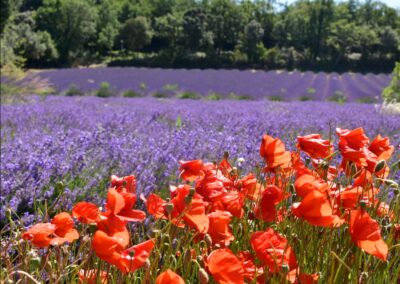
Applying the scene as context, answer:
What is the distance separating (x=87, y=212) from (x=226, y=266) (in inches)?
11.8

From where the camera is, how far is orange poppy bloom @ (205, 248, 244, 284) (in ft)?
3.19

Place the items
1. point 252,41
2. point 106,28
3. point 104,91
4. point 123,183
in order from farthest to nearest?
1. point 106,28
2. point 252,41
3. point 104,91
4. point 123,183

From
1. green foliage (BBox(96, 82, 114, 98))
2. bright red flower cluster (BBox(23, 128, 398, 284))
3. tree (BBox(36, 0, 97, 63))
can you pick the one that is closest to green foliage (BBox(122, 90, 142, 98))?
green foliage (BBox(96, 82, 114, 98))

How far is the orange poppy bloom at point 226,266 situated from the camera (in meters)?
0.97

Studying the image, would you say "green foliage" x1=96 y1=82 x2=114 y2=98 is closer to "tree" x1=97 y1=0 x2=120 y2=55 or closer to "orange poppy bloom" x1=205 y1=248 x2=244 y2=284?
"orange poppy bloom" x1=205 y1=248 x2=244 y2=284

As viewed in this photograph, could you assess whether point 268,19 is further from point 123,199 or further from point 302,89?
point 123,199

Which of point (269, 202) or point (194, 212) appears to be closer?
point (194, 212)

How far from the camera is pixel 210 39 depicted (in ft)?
117

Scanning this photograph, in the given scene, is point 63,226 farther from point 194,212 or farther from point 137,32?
point 137,32

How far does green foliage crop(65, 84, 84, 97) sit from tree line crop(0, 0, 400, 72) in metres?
15.4

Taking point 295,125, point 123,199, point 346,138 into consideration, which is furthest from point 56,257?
point 295,125

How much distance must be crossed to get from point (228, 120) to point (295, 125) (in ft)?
2.23

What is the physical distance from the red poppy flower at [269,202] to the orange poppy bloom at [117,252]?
1.06 ft

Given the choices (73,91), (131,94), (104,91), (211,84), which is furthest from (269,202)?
(211,84)
